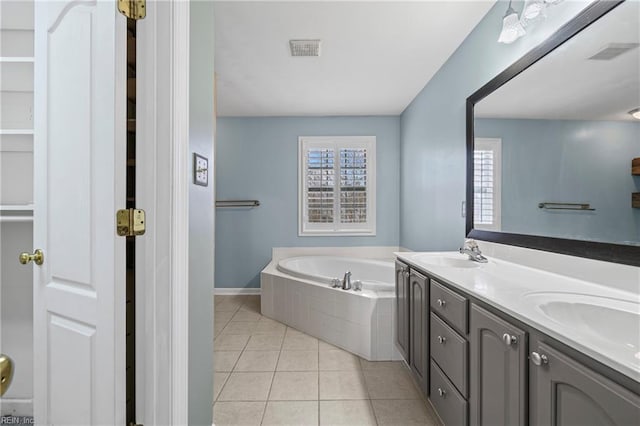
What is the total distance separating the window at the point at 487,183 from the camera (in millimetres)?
1829

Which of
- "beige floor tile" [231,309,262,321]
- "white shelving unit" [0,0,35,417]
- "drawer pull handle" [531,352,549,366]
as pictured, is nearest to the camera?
"drawer pull handle" [531,352,549,366]

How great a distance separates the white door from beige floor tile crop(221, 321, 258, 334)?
1.86 meters

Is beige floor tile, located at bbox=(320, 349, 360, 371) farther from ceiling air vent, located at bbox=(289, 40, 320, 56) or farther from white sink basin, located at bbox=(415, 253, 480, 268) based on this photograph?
ceiling air vent, located at bbox=(289, 40, 320, 56)

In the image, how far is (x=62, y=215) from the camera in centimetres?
100

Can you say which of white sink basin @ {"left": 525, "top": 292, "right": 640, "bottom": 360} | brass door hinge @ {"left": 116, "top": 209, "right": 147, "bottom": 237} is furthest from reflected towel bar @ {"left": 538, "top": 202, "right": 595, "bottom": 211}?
brass door hinge @ {"left": 116, "top": 209, "right": 147, "bottom": 237}

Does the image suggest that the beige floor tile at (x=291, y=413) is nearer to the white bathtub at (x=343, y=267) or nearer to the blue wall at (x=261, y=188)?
the white bathtub at (x=343, y=267)

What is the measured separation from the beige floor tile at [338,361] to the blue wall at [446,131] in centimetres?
123

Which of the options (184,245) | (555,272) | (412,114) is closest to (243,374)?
(184,245)

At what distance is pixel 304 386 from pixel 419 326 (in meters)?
→ 0.88

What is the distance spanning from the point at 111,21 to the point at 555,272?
6.58 ft

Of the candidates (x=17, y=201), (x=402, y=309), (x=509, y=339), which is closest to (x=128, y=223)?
(x=17, y=201)

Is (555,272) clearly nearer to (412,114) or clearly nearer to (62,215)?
(62,215)

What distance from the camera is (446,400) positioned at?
1382 millimetres

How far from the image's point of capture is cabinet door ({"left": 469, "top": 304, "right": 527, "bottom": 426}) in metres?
0.88
